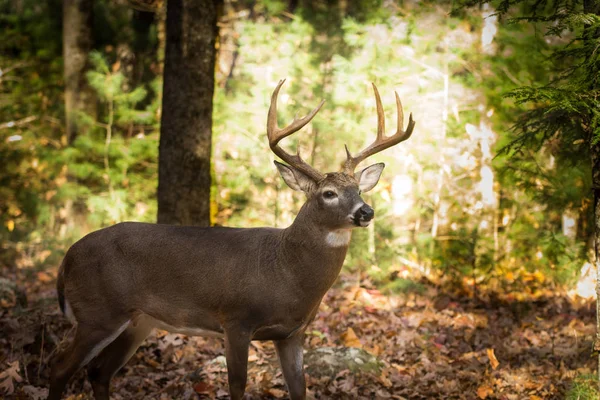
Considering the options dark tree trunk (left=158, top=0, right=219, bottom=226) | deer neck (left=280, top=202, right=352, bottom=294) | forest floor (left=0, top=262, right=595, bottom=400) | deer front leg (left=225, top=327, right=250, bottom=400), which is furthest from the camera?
dark tree trunk (left=158, top=0, right=219, bottom=226)

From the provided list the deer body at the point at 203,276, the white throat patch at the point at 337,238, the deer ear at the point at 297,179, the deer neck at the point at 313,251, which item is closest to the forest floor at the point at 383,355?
the deer body at the point at 203,276

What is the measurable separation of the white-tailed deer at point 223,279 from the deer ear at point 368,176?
0.26 meters

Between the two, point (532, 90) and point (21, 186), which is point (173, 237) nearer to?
point (532, 90)

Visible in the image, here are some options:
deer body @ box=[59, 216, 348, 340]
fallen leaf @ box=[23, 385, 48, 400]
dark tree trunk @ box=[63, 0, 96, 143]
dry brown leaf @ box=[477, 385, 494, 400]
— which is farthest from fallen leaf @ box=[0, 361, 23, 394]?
dark tree trunk @ box=[63, 0, 96, 143]

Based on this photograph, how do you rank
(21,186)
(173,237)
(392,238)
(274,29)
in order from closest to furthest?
(173,237), (392,238), (274,29), (21,186)

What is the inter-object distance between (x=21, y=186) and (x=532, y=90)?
13.3 m

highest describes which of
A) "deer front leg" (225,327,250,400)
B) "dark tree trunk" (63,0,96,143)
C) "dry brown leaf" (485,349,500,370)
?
"dark tree trunk" (63,0,96,143)

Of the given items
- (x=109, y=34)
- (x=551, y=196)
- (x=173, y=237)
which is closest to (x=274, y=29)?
(x=109, y=34)

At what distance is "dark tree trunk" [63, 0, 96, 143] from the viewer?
14172 millimetres

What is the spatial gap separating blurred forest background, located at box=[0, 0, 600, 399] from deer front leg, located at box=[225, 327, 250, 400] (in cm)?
262

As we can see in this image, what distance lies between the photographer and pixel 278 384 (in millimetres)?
6191

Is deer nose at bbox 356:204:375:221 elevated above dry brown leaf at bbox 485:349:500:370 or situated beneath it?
elevated above

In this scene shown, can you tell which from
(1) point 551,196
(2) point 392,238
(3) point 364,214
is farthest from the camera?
(2) point 392,238

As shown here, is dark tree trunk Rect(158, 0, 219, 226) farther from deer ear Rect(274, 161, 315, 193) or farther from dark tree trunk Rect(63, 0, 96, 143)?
dark tree trunk Rect(63, 0, 96, 143)
